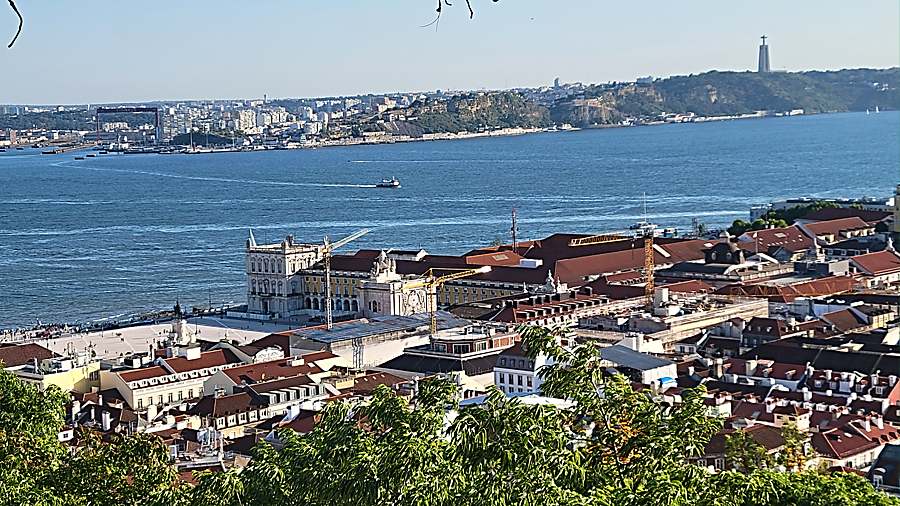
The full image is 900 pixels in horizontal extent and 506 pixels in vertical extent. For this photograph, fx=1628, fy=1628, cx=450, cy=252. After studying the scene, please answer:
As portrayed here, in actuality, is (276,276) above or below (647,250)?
below

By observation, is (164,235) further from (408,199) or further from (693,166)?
(693,166)

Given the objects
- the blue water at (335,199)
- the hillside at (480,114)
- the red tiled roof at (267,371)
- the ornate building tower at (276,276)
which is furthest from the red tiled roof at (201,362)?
the hillside at (480,114)

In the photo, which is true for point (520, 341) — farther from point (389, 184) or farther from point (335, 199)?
point (389, 184)

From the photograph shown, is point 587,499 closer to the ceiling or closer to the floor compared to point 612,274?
closer to the ceiling

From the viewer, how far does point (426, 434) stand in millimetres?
4965

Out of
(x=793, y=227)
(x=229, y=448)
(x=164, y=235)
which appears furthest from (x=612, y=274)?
(x=164, y=235)

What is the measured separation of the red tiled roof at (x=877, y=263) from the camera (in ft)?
91.4

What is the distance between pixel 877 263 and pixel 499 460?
2456 centimetres

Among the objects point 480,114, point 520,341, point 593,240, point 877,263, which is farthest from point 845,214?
point 480,114

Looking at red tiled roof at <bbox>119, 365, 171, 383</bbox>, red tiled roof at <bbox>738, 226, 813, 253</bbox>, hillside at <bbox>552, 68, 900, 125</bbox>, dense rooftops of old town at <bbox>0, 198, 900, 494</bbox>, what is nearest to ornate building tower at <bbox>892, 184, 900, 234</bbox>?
dense rooftops of old town at <bbox>0, 198, 900, 494</bbox>

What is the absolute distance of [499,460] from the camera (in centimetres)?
491

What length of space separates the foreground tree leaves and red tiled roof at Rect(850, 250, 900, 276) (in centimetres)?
2198

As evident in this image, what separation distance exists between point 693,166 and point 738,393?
59670 millimetres

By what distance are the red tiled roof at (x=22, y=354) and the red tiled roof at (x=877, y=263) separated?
550 inches
